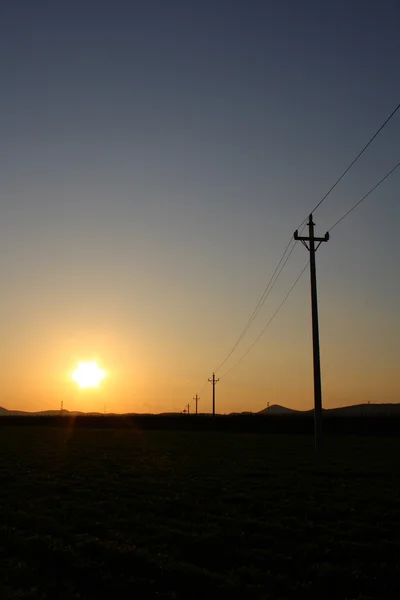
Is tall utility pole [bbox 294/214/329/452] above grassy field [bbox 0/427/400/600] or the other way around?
above

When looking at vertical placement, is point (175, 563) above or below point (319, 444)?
below

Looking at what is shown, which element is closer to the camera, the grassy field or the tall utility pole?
the grassy field

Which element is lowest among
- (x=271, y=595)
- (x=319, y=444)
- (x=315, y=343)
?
(x=271, y=595)

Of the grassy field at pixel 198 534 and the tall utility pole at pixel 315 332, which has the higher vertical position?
the tall utility pole at pixel 315 332

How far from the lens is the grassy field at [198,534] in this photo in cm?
1113

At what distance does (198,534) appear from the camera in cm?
1484

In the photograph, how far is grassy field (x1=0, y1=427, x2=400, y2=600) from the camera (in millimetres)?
11133

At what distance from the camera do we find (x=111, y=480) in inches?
965

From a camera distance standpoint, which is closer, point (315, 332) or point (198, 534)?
point (198, 534)

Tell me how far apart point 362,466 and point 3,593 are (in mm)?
24850

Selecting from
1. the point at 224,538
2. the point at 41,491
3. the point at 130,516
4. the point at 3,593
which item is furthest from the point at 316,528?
the point at 41,491

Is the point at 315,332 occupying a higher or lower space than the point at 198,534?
higher

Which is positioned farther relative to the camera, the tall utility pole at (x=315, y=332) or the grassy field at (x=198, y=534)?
the tall utility pole at (x=315, y=332)

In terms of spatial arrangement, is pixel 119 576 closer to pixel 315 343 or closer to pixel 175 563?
pixel 175 563
